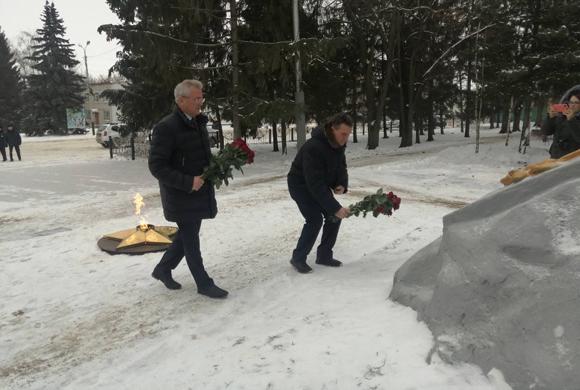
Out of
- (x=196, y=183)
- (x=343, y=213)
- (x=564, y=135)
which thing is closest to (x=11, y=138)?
(x=196, y=183)

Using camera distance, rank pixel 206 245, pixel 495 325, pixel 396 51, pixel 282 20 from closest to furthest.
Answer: pixel 495 325, pixel 206 245, pixel 282 20, pixel 396 51

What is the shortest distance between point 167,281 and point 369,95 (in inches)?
826

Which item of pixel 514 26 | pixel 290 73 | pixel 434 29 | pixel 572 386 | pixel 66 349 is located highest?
pixel 434 29

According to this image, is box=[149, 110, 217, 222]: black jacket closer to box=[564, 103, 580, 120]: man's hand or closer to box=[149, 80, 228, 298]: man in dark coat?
box=[149, 80, 228, 298]: man in dark coat

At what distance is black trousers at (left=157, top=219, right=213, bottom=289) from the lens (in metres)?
4.23

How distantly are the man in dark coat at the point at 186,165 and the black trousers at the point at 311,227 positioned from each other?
3.15 ft

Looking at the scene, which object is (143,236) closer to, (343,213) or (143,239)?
(143,239)

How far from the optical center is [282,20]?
1761 cm

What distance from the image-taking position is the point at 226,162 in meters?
4.20

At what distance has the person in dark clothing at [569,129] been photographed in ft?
17.6

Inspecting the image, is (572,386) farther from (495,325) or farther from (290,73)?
(290,73)

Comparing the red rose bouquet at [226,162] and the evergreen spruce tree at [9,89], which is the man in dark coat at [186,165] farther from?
the evergreen spruce tree at [9,89]

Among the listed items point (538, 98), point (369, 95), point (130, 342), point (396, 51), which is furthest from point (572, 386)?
point (396, 51)

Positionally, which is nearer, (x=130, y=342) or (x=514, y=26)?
(x=130, y=342)
